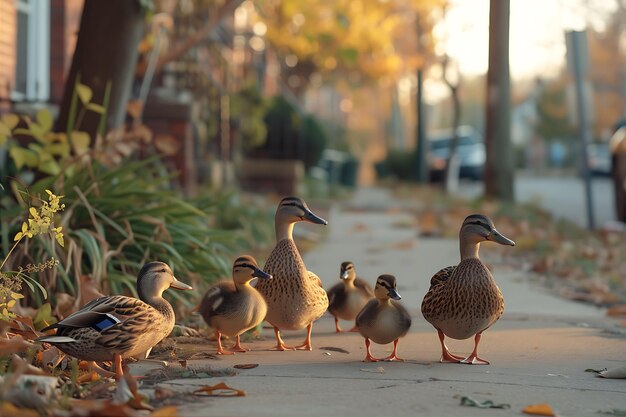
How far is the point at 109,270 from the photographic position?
7828 millimetres

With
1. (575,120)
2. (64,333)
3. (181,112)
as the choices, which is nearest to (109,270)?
(64,333)

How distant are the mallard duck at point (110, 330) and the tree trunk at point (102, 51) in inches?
164

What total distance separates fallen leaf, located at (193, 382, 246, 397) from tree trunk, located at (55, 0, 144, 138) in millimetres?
4723

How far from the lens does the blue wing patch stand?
18.0 ft

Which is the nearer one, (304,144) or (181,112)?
(181,112)

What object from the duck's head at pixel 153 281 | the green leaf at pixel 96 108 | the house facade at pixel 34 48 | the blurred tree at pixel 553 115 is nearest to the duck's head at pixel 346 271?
the duck's head at pixel 153 281

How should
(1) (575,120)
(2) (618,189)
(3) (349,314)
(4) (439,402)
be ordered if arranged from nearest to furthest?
(4) (439,402), (3) (349,314), (2) (618,189), (1) (575,120)

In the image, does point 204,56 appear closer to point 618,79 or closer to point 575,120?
point 575,120

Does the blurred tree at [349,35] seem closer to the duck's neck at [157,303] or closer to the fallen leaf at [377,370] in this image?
the fallen leaf at [377,370]

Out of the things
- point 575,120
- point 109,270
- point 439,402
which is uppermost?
point 575,120

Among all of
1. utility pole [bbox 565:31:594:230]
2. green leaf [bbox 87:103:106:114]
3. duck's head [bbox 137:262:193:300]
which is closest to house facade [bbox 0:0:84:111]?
green leaf [bbox 87:103:106:114]

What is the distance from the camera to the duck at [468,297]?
6180 mm

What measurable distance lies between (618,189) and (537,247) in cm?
437

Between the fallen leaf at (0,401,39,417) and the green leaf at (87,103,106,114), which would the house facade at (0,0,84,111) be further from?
the fallen leaf at (0,401,39,417)
